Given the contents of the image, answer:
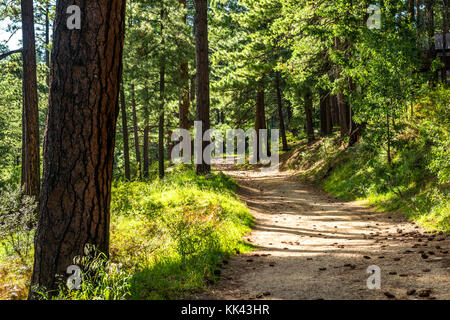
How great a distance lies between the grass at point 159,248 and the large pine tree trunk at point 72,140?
15.5 inches

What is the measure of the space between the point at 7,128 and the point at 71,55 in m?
31.1

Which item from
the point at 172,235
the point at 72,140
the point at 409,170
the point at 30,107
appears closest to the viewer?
the point at 72,140

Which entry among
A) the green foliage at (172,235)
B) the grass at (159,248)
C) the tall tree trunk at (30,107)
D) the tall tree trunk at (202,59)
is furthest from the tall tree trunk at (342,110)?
the tall tree trunk at (30,107)

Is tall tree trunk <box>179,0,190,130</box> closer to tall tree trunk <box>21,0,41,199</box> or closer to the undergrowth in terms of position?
tall tree trunk <box>21,0,41,199</box>

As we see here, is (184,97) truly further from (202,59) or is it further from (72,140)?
(72,140)

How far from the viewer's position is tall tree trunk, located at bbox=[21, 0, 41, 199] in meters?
11.6

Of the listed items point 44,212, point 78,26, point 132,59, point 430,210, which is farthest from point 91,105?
point 132,59

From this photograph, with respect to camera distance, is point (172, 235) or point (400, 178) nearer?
point (172, 235)

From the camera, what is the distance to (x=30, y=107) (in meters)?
11.9

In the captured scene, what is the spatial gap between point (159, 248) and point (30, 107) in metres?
9.52

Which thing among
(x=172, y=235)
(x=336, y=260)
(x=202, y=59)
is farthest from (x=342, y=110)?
(x=172, y=235)

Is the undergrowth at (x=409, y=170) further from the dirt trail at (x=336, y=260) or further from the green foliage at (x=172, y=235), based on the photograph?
the green foliage at (x=172, y=235)

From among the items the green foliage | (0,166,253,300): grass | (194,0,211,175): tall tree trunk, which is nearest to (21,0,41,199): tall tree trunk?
the green foliage

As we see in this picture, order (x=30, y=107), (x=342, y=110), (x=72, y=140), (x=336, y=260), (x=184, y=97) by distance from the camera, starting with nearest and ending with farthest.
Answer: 1. (x=72, y=140)
2. (x=336, y=260)
3. (x=30, y=107)
4. (x=342, y=110)
5. (x=184, y=97)
